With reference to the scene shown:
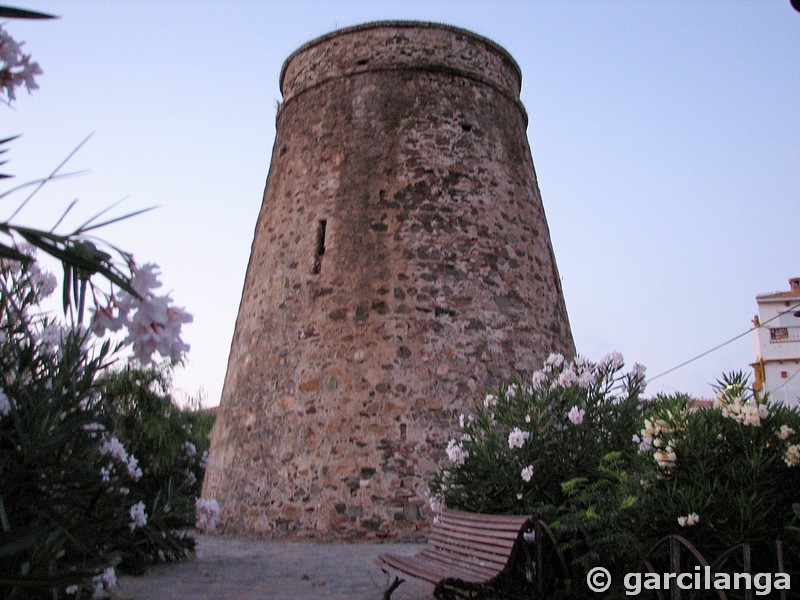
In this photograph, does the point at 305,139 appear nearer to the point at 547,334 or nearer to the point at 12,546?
the point at 547,334

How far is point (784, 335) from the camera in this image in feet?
98.8

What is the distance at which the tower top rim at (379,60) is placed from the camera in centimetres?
1004

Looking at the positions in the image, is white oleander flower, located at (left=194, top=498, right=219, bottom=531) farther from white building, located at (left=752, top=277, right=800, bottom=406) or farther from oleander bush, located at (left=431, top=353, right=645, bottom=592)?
A: white building, located at (left=752, top=277, right=800, bottom=406)

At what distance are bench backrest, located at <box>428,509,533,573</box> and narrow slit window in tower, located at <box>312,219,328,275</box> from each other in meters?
4.51

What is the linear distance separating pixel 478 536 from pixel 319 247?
5.35 metres

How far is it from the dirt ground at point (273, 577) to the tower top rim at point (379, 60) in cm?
609

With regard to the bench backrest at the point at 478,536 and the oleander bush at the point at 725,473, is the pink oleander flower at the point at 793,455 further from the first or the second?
the bench backrest at the point at 478,536

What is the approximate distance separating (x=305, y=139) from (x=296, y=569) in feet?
19.2

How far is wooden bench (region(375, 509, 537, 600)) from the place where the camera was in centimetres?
423

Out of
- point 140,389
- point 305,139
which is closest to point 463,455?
point 305,139

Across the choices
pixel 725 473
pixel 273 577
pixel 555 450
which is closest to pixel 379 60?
pixel 555 450

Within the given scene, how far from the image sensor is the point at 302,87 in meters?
10.5

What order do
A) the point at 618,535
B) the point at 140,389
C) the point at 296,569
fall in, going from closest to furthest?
the point at 618,535
the point at 296,569
the point at 140,389

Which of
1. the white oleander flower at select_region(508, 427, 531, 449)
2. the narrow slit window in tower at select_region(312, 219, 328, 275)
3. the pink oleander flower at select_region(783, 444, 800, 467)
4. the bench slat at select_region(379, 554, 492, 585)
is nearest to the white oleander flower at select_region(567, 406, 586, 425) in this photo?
the white oleander flower at select_region(508, 427, 531, 449)
